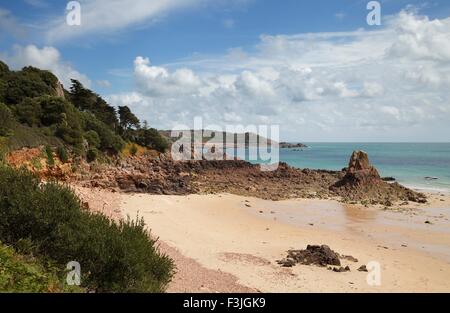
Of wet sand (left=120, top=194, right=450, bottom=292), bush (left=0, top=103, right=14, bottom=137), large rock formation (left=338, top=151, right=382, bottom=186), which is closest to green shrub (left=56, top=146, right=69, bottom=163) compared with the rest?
bush (left=0, top=103, right=14, bottom=137)

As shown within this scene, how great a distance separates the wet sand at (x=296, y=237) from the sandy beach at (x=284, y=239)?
0.12 ft

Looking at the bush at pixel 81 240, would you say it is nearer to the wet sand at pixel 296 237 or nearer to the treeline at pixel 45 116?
the wet sand at pixel 296 237

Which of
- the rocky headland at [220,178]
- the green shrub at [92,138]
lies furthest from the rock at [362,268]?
the green shrub at [92,138]

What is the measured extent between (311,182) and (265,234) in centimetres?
2467

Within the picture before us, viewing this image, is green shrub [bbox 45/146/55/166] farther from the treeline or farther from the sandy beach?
the sandy beach

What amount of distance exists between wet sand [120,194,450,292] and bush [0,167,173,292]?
1960mm

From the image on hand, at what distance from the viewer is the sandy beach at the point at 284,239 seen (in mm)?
13773

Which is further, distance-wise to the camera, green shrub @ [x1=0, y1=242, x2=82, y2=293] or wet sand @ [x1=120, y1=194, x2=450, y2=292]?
wet sand @ [x1=120, y1=194, x2=450, y2=292]

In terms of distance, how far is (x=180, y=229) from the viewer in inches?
824

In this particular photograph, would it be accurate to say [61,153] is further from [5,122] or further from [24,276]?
[24,276]

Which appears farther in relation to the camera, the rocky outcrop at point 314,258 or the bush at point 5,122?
the bush at point 5,122

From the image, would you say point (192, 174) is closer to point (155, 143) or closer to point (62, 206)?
point (155, 143)

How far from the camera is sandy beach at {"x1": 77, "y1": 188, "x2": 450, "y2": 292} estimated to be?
13.8 metres

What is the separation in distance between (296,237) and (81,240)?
44.0 feet
